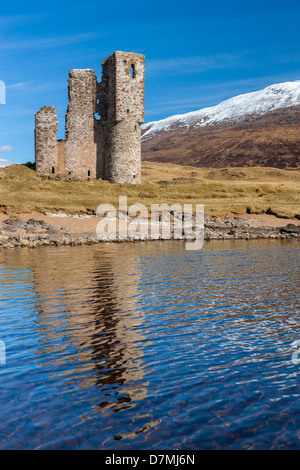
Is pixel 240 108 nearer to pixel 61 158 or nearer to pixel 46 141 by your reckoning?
pixel 61 158

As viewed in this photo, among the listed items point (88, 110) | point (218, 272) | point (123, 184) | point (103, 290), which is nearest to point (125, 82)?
point (88, 110)

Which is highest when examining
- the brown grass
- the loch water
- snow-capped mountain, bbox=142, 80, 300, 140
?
snow-capped mountain, bbox=142, 80, 300, 140

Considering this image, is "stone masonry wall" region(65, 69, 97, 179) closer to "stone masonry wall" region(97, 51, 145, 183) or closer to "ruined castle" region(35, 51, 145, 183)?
"ruined castle" region(35, 51, 145, 183)

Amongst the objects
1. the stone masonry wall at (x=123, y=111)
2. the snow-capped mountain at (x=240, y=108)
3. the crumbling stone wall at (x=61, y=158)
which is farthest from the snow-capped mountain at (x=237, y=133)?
the crumbling stone wall at (x=61, y=158)

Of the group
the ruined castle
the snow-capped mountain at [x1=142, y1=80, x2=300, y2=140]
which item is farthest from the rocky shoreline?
the snow-capped mountain at [x1=142, y1=80, x2=300, y2=140]

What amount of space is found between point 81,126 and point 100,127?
1.39 m

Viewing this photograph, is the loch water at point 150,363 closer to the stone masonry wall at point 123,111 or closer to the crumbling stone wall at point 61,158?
the stone masonry wall at point 123,111

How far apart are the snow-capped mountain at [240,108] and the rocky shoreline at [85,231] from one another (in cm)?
12645

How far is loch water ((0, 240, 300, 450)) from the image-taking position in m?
4.64

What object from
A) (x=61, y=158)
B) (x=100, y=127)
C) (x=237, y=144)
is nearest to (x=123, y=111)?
(x=100, y=127)

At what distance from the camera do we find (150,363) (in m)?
6.37

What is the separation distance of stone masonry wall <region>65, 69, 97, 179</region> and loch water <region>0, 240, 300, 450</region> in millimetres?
25345

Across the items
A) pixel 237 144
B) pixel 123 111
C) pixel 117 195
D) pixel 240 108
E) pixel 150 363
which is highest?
pixel 240 108

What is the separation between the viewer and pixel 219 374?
5938mm
